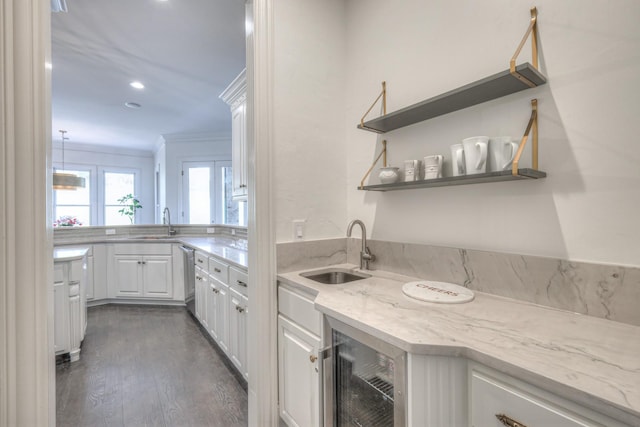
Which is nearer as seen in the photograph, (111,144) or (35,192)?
(35,192)

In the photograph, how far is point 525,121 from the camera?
1.16 metres

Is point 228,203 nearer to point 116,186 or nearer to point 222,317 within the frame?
point 116,186

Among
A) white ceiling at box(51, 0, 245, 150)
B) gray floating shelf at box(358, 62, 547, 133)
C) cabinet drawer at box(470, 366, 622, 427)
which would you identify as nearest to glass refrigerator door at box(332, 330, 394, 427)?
cabinet drawer at box(470, 366, 622, 427)

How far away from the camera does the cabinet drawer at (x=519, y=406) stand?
0.62 m

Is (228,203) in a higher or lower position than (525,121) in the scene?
lower

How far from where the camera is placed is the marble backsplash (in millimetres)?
946

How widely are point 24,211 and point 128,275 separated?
3584 millimetres

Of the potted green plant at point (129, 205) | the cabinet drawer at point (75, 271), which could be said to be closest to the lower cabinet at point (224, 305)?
the cabinet drawer at point (75, 271)

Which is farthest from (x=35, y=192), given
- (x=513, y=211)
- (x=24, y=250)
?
(x=513, y=211)

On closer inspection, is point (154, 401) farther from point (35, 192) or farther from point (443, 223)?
point (443, 223)

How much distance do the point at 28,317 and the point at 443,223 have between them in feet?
5.80

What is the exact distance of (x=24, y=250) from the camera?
1.03 m

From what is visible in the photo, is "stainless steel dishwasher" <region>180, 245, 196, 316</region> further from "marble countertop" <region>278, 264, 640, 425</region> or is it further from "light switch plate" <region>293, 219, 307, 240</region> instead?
"marble countertop" <region>278, 264, 640, 425</region>

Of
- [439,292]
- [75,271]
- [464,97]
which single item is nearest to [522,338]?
[439,292]
